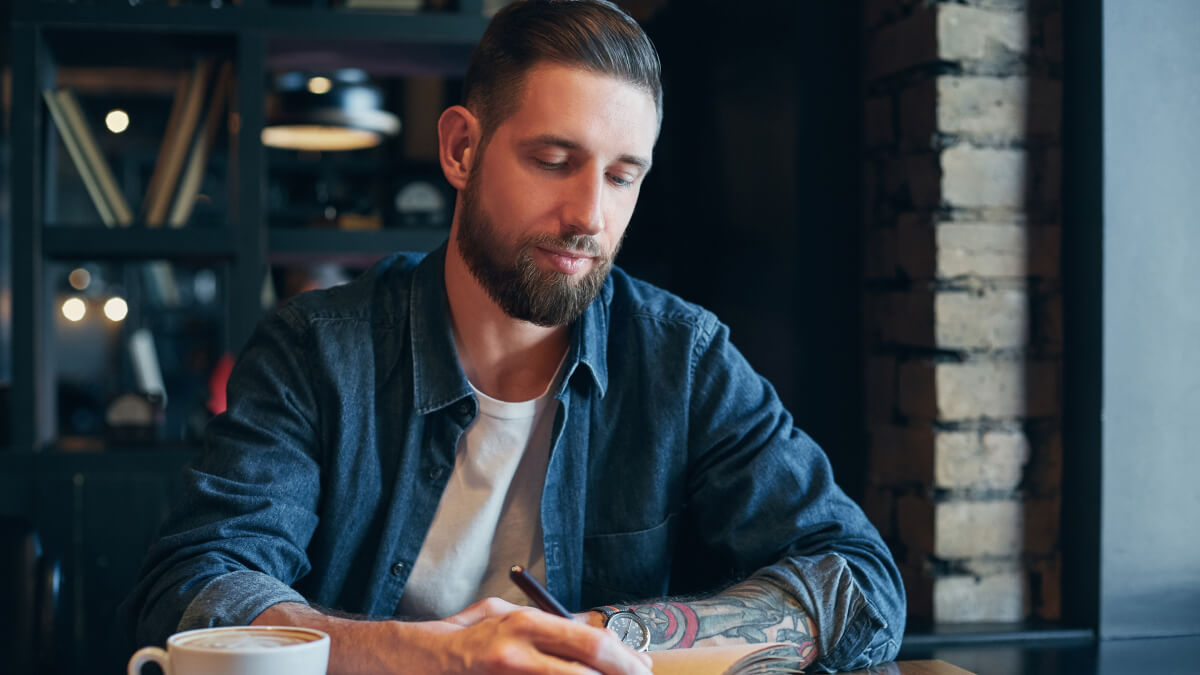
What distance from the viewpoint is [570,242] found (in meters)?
1.23

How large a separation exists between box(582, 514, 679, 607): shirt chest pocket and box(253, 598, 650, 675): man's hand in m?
0.39

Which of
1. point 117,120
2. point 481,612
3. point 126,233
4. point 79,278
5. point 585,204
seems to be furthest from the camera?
point 79,278

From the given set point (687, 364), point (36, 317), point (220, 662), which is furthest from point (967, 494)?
point (36, 317)

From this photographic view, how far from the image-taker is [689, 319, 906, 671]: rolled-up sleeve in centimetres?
118

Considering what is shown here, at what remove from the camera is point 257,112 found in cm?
226

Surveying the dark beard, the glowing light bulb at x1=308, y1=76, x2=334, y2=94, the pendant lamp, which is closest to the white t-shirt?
the dark beard

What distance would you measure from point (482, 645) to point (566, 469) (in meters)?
0.46

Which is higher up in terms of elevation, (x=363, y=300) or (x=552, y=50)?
(x=552, y=50)

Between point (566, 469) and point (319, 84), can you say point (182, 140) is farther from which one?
point (566, 469)

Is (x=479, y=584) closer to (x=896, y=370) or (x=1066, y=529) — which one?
(x=896, y=370)

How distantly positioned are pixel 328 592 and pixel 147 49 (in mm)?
1558

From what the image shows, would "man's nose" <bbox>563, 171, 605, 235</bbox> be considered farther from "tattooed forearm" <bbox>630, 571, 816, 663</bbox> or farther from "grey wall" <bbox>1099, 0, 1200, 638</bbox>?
"grey wall" <bbox>1099, 0, 1200, 638</bbox>

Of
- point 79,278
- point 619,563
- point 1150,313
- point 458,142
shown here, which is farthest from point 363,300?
point 79,278

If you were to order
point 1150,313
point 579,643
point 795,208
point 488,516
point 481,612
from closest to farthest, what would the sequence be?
1. point 579,643
2. point 481,612
3. point 488,516
4. point 1150,313
5. point 795,208
